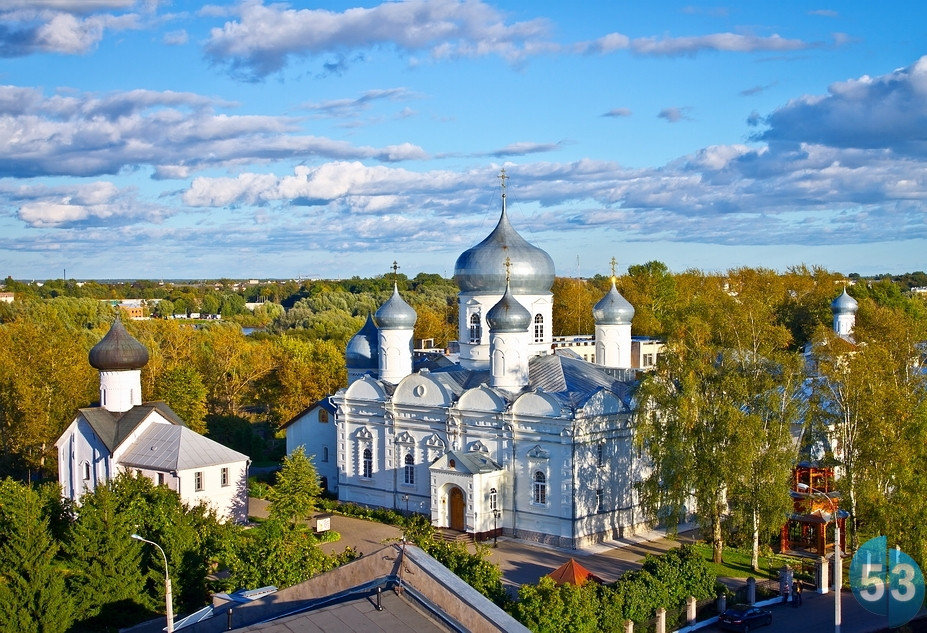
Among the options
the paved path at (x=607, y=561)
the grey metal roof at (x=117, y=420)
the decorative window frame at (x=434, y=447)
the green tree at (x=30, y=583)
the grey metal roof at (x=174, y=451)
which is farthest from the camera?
the grey metal roof at (x=117, y=420)

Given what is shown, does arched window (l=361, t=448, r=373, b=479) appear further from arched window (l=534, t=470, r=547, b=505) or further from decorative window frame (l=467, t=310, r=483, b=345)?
arched window (l=534, t=470, r=547, b=505)

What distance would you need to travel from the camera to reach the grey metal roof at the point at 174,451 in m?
27.3

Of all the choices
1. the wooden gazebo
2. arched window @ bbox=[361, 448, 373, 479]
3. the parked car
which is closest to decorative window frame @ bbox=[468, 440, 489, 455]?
arched window @ bbox=[361, 448, 373, 479]

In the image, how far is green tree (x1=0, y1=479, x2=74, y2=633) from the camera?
1812 cm

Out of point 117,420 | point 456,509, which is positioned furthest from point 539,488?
point 117,420

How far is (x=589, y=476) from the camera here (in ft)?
85.3

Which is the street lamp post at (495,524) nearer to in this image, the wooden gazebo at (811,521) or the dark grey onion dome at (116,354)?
the wooden gazebo at (811,521)

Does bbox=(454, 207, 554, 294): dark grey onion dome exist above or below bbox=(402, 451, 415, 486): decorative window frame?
above

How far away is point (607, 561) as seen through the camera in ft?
81.5

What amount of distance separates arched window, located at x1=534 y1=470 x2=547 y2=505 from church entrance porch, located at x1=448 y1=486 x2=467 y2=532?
202 cm

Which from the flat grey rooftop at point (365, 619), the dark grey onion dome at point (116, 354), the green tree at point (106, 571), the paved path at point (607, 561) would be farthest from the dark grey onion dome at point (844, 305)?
the flat grey rooftop at point (365, 619)

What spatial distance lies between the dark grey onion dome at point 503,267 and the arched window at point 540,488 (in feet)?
21.1

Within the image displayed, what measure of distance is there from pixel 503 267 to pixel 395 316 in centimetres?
360

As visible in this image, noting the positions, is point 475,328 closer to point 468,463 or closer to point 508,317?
point 508,317
